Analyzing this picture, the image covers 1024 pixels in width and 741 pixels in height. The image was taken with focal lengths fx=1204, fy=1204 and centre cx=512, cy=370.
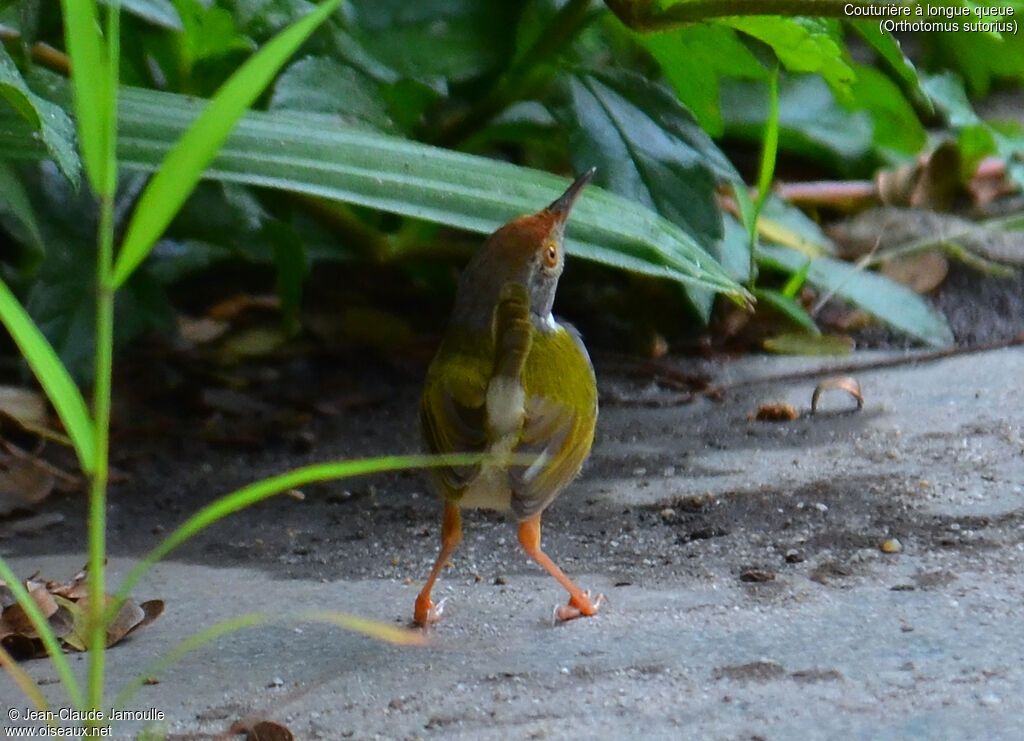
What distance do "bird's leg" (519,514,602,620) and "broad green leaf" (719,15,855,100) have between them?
123cm

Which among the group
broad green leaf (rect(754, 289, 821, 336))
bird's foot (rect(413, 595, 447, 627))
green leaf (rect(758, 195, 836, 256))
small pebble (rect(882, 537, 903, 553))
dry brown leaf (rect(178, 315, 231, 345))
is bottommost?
dry brown leaf (rect(178, 315, 231, 345))

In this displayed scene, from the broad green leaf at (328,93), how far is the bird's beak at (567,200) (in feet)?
1.77

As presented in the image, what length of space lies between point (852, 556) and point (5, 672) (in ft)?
5.69

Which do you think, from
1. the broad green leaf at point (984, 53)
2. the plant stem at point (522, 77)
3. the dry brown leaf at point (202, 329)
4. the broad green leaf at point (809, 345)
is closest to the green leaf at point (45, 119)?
the plant stem at point (522, 77)

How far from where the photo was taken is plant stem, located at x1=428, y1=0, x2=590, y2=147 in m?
3.44

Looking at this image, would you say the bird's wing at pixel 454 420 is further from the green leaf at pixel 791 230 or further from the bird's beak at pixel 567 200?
the green leaf at pixel 791 230

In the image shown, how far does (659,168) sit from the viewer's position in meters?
3.28

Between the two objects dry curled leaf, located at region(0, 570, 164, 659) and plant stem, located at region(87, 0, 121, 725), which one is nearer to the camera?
plant stem, located at region(87, 0, 121, 725)

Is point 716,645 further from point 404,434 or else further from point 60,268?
point 60,268

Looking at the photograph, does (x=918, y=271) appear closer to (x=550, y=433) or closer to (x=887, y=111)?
(x=887, y=111)

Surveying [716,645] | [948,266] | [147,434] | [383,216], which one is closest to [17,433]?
[147,434]

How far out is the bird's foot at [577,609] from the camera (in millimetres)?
2430

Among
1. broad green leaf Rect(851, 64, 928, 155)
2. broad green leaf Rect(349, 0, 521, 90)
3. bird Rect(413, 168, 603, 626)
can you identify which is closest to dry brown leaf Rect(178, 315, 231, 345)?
broad green leaf Rect(349, 0, 521, 90)

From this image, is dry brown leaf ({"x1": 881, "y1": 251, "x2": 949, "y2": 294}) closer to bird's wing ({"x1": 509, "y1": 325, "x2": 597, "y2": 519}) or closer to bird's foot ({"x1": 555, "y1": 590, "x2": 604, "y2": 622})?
bird's wing ({"x1": 509, "y1": 325, "x2": 597, "y2": 519})
